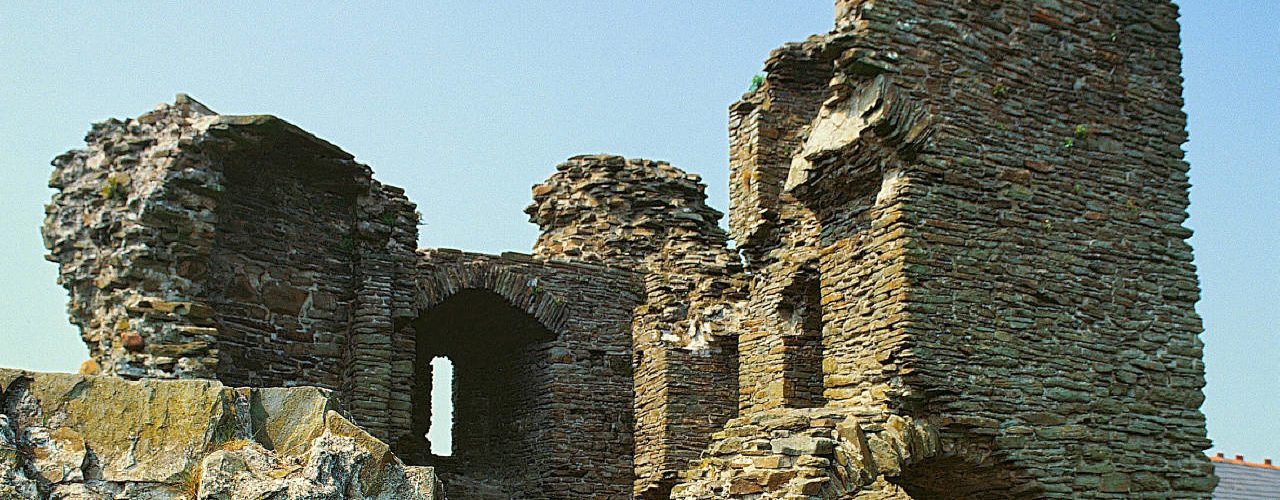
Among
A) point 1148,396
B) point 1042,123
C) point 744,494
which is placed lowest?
point 744,494

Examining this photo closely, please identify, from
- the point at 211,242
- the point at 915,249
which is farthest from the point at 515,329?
the point at 915,249

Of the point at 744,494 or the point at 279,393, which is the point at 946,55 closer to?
the point at 744,494

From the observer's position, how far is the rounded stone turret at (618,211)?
54.0 ft

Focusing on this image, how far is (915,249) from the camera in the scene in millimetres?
9656

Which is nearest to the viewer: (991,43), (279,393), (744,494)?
(279,393)

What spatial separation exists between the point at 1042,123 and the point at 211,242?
6713 millimetres

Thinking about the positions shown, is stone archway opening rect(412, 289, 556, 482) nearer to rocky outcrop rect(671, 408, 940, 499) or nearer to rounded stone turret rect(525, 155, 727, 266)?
rounded stone turret rect(525, 155, 727, 266)

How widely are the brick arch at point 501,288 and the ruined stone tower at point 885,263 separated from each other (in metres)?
0.96

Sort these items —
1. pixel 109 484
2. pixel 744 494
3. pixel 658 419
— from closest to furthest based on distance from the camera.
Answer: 1. pixel 109 484
2. pixel 744 494
3. pixel 658 419

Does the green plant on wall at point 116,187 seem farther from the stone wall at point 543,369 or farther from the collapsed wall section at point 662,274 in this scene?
the collapsed wall section at point 662,274

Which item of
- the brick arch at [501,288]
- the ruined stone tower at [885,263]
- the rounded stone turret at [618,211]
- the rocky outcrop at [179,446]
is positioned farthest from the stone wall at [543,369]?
the rocky outcrop at [179,446]

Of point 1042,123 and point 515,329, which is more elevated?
point 1042,123

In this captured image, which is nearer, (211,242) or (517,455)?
(211,242)

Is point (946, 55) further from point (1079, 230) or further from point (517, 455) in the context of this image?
point (517, 455)
